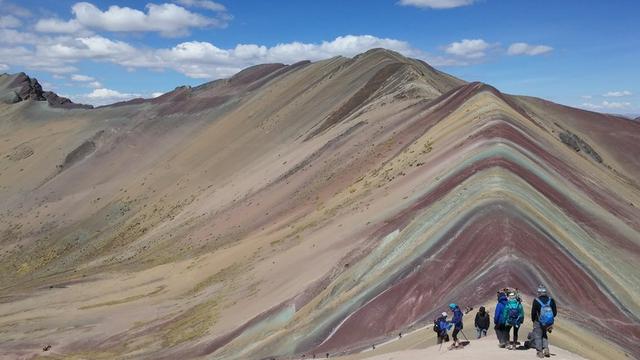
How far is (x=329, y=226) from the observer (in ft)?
123

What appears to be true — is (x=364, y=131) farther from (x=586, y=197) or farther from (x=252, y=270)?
(x=586, y=197)

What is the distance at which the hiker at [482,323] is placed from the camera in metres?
15.6

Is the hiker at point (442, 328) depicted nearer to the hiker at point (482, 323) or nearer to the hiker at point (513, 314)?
the hiker at point (482, 323)

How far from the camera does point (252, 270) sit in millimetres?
37594

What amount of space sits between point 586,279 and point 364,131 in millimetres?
35734

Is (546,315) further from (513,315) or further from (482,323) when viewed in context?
(482,323)

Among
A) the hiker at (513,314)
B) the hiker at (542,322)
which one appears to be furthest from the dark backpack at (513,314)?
the hiker at (542,322)

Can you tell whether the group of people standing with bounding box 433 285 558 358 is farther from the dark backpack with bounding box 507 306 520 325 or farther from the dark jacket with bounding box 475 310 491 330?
the dark jacket with bounding box 475 310 491 330

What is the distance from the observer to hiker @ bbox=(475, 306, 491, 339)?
1555cm

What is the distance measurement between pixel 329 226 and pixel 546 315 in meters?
24.4

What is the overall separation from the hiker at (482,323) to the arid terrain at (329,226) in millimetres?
1406

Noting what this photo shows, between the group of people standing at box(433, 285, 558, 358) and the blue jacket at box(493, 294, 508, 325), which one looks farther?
the blue jacket at box(493, 294, 508, 325)

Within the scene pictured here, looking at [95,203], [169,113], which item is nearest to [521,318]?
[95,203]

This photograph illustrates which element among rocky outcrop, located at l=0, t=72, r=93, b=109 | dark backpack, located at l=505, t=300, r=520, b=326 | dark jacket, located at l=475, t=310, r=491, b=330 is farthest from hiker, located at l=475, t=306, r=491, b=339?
rocky outcrop, located at l=0, t=72, r=93, b=109
